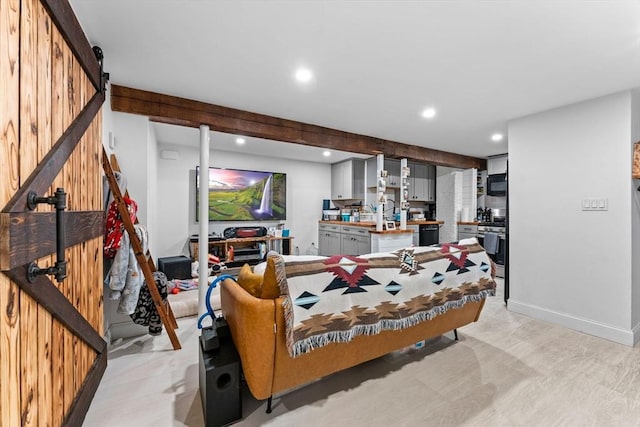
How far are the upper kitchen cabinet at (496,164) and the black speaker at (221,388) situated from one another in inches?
222

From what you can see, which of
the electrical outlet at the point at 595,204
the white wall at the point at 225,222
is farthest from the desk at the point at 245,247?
the electrical outlet at the point at 595,204

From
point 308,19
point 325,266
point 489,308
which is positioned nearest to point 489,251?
point 489,308

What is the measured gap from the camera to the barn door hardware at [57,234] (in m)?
0.98

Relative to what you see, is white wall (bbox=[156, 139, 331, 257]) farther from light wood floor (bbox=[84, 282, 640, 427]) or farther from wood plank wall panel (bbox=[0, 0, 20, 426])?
wood plank wall panel (bbox=[0, 0, 20, 426])

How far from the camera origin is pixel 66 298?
1343 millimetres

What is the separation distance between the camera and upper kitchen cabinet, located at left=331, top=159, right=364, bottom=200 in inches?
223

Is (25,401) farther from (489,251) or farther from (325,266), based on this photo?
(489,251)

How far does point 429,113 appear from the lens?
10.3 feet

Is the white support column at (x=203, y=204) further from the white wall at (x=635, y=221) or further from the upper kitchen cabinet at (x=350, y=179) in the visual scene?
the white wall at (x=635, y=221)

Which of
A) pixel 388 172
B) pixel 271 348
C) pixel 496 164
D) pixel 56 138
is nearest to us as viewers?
pixel 56 138

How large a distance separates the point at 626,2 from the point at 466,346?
2.51m

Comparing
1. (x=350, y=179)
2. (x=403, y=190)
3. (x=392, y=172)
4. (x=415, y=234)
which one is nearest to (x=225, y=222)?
(x=350, y=179)

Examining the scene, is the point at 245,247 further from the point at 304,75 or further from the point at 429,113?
the point at 429,113

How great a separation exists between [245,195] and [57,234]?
4171 millimetres
